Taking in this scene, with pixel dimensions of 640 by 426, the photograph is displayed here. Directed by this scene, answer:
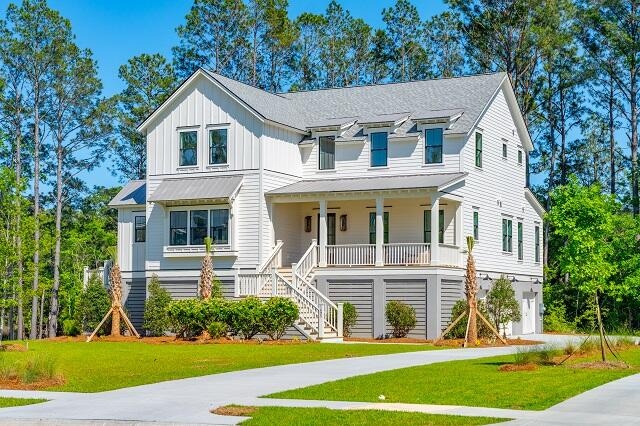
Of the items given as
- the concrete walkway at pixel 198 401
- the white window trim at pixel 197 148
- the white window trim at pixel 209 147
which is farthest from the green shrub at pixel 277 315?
the concrete walkway at pixel 198 401

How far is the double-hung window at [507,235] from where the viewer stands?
44875 mm

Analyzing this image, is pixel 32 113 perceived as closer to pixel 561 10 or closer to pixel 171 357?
pixel 561 10

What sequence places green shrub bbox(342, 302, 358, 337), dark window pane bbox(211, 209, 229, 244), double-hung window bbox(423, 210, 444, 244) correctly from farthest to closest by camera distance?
1. dark window pane bbox(211, 209, 229, 244)
2. double-hung window bbox(423, 210, 444, 244)
3. green shrub bbox(342, 302, 358, 337)

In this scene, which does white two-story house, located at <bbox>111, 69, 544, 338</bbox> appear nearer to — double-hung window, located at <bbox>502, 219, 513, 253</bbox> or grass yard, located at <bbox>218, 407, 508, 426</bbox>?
double-hung window, located at <bbox>502, 219, 513, 253</bbox>

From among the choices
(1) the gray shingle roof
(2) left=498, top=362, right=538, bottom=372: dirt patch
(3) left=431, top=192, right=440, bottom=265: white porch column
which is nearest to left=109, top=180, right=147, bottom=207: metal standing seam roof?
(1) the gray shingle roof

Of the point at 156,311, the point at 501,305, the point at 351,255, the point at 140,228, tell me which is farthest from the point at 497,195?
the point at 140,228

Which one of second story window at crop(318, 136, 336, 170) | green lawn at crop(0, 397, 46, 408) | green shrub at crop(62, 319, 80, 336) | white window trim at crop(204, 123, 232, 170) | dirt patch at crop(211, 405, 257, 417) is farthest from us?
green shrub at crop(62, 319, 80, 336)

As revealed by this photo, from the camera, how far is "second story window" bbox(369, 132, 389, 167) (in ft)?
137

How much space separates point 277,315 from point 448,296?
7159 mm

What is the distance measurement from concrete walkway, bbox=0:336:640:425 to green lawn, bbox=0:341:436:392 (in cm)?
104

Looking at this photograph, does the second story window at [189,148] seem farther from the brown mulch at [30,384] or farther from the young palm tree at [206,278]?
the brown mulch at [30,384]

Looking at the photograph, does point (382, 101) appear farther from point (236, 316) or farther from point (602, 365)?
point (602, 365)

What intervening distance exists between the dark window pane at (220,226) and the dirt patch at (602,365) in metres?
20.3

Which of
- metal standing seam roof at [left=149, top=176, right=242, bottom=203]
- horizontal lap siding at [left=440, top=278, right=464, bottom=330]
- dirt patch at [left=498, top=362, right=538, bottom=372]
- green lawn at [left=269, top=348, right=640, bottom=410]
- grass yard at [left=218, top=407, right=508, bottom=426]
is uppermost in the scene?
metal standing seam roof at [left=149, top=176, right=242, bottom=203]
